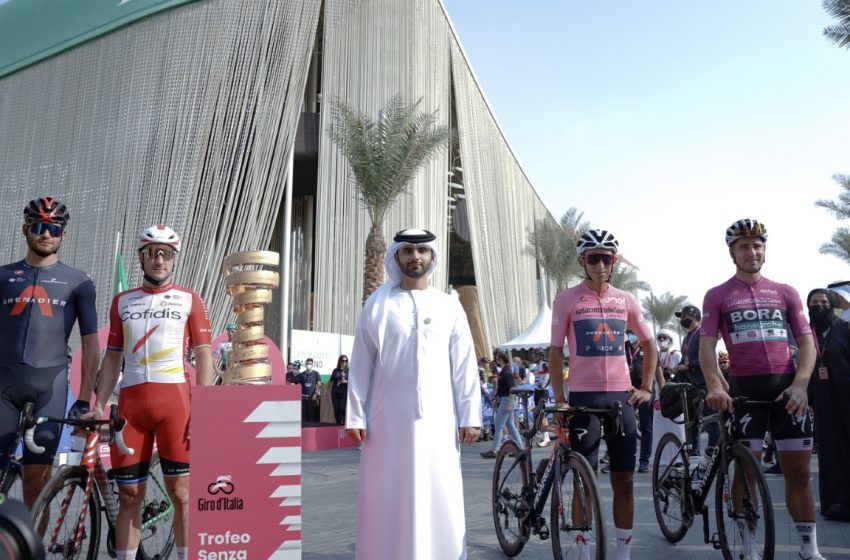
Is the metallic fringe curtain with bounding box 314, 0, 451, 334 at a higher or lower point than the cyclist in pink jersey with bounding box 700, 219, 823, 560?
higher

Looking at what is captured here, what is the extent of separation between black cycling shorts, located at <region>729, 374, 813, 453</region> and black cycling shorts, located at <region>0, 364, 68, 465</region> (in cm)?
393

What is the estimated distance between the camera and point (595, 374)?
4.68 m

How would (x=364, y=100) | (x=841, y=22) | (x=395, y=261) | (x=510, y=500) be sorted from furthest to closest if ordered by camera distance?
(x=364, y=100) < (x=841, y=22) < (x=510, y=500) < (x=395, y=261)

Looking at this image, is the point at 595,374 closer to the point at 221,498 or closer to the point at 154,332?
the point at 221,498

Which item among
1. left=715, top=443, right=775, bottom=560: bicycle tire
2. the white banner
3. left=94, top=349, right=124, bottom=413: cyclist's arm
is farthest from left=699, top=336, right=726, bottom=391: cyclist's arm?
the white banner

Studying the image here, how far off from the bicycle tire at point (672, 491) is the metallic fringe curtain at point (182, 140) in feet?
61.3

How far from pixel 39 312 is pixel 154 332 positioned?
2.15 ft

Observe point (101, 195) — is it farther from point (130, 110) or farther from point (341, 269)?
point (341, 269)

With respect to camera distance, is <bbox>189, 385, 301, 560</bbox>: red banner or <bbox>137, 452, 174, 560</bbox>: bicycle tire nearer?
<bbox>189, 385, 301, 560</bbox>: red banner

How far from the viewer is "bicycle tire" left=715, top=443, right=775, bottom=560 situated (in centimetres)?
423

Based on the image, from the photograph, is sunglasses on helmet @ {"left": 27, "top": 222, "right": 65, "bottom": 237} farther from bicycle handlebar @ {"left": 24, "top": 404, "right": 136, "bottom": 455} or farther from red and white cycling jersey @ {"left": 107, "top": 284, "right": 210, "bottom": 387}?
bicycle handlebar @ {"left": 24, "top": 404, "right": 136, "bottom": 455}

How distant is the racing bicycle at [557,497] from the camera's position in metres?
4.34

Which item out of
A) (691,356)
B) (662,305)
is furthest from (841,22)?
(662,305)

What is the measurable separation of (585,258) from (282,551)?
2.50 m
